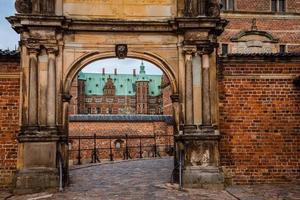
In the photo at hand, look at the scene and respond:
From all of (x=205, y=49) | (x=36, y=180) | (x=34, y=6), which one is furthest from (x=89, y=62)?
(x=36, y=180)

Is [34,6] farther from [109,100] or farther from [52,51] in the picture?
[109,100]

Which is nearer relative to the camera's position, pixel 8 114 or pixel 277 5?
pixel 8 114

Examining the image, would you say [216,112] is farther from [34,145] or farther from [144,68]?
[144,68]

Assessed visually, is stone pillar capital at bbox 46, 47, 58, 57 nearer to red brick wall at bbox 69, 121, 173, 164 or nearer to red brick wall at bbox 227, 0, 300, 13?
red brick wall at bbox 69, 121, 173, 164

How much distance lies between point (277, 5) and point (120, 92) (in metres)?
73.8

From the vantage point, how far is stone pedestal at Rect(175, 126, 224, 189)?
12023 millimetres

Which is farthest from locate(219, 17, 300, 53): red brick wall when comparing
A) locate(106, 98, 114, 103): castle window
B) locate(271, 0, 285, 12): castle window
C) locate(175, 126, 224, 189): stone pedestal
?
locate(106, 98, 114, 103): castle window

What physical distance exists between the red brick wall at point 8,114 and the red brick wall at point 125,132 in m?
17.3

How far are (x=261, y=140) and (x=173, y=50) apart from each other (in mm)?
3549

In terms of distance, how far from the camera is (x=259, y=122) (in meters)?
13.0

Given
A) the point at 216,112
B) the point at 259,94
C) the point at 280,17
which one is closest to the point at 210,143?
the point at 216,112

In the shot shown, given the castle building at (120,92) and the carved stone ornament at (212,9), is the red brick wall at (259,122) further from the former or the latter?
the castle building at (120,92)

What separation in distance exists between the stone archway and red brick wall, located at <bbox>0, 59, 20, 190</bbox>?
343mm

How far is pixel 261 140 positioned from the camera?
42.5 feet
